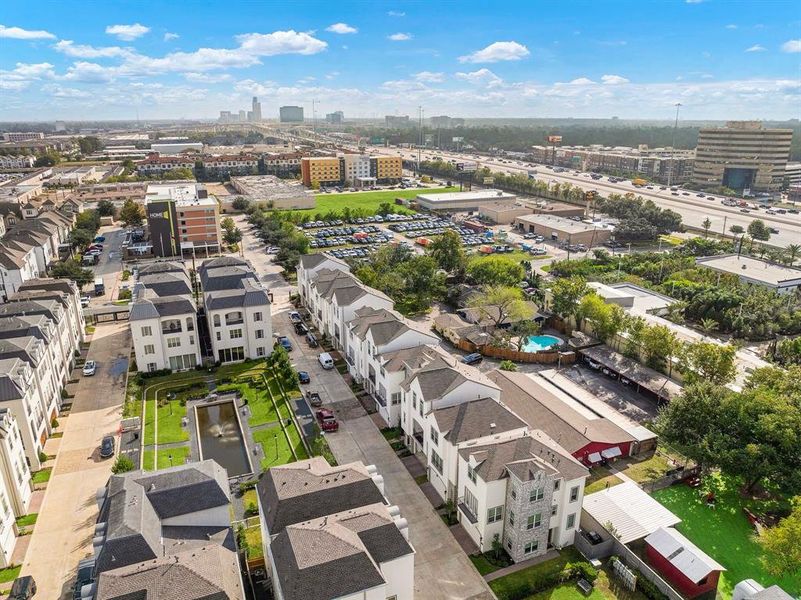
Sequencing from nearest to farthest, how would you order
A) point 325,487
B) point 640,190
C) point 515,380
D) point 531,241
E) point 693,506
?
point 325,487 → point 693,506 → point 515,380 → point 531,241 → point 640,190

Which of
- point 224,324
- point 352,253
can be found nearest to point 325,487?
point 224,324

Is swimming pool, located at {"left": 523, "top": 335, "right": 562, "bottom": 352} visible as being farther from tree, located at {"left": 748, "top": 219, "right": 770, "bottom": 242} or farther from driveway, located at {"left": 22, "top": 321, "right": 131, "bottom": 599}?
tree, located at {"left": 748, "top": 219, "right": 770, "bottom": 242}

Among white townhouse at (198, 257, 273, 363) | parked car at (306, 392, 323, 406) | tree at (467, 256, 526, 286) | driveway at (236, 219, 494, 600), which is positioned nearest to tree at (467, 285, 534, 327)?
tree at (467, 256, 526, 286)

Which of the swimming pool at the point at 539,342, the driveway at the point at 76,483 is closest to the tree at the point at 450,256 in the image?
the swimming pool at the point at 539,342

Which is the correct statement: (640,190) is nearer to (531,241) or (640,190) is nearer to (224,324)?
(531,241)

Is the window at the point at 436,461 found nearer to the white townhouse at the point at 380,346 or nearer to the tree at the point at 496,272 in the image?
the white townhouse at the point at 380,346

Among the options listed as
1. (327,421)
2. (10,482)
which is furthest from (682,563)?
(10,482)
